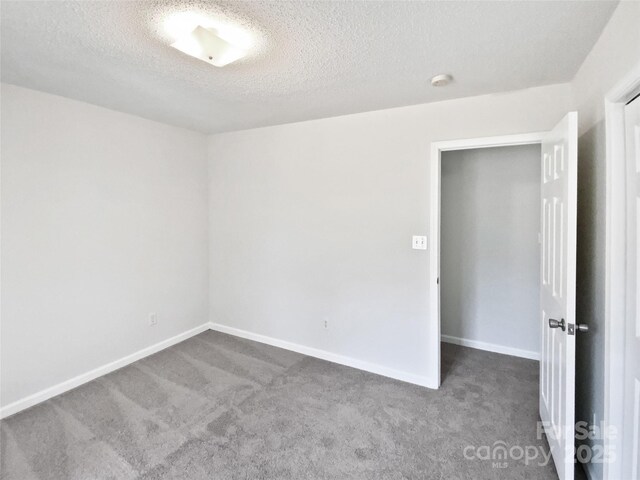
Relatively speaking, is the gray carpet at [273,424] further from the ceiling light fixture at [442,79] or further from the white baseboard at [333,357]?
the ceiling light fixture at [442,79]

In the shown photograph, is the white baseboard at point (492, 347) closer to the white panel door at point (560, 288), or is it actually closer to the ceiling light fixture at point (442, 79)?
the white panel door at point (560, 288)

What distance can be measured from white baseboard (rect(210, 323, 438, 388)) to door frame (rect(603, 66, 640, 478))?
1390 millimetres

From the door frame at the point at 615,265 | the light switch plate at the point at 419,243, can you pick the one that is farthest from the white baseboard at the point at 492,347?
the door frame at the point at 615,265

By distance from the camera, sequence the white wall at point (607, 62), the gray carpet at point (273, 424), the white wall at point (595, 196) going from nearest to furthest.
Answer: the white wall at point (607, 62)
the white wall at point (595, 196)
the gray carpet at point (273, 424)

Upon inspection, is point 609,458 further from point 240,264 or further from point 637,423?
point 240,264

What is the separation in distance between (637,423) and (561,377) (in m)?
0.37

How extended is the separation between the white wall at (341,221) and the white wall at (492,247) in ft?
3.33

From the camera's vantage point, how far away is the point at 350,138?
9.92 ft

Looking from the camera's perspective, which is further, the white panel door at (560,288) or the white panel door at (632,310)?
the white panel door at (560,288)

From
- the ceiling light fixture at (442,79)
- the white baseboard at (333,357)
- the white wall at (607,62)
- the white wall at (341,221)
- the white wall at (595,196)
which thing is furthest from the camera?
the white baseboard at (333,357)

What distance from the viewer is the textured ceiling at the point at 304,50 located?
57.6 inches

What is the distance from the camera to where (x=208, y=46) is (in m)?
1.64

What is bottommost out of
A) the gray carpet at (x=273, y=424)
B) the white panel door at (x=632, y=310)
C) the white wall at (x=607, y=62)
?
the gray carpet at (x=273, y=424)

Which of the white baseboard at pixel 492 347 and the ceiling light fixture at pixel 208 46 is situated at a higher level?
the ceiling light fixture at pixel 208 46
